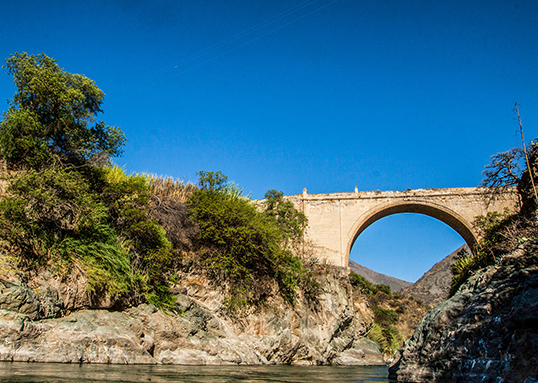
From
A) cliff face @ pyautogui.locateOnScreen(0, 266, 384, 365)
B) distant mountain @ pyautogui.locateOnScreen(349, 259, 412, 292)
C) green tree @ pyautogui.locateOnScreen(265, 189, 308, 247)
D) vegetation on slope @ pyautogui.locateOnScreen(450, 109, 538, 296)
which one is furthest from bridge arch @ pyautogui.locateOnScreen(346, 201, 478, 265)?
distant mountain @ pyautogui.locateOnScreen(349, 259, 412, 292)

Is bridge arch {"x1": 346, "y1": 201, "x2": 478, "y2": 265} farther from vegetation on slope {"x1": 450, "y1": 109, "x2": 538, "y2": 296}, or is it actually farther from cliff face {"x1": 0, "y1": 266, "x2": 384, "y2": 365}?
vegetation on slope {"x1": 450, "y1": 109, "x2": 538, "y2": 296}

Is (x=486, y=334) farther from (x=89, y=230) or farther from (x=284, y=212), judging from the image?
(x=284, y=212)

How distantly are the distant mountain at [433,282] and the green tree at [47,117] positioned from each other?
44.9 meters

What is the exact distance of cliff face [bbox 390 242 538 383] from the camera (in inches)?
112

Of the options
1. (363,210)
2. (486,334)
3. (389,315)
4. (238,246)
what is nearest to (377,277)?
(389,315)

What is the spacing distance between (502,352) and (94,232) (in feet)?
24.4

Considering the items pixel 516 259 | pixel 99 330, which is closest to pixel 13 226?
pixel 99 330

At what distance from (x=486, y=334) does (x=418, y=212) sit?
22030mm

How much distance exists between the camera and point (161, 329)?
286 inches

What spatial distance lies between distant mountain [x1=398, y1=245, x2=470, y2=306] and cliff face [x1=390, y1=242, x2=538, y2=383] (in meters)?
44.3

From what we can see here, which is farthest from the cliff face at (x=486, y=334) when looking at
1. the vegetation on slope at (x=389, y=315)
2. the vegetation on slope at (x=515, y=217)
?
the vegetation on slope at (x=389, y=315)

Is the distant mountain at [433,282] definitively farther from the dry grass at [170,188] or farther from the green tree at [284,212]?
the dry grass at [170,188]

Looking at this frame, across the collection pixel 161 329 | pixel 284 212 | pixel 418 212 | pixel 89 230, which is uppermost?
pixel 418 212

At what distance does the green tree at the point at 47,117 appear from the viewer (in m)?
8.00
